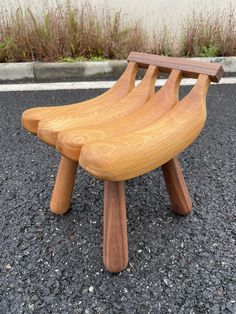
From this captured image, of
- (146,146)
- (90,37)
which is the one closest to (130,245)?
(146,146)

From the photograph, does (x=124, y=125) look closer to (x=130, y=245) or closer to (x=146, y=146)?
(x=146, y=146)

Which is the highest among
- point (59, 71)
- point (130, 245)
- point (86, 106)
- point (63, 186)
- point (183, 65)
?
point (183, 65)

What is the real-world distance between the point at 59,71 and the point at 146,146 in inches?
93.1

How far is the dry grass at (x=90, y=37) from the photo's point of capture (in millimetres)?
3389

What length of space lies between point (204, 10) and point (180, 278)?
3.28m

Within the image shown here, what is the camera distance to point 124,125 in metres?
1.23

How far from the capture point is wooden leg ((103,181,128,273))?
3.84 feet

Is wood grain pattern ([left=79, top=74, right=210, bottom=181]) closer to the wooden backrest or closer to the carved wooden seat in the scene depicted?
the carved wooden seat

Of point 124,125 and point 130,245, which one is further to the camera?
point 130,245

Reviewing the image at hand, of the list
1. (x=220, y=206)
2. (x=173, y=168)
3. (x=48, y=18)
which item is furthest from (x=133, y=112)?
(x=48, y=18)

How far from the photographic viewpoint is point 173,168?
1.41m

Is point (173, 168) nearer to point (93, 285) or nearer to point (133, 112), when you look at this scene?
point (133, 112)

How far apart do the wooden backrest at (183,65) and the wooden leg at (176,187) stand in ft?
1.05

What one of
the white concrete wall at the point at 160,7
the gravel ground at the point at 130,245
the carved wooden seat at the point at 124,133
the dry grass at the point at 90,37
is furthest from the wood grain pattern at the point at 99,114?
the white concrete wall at the point at 160,7
